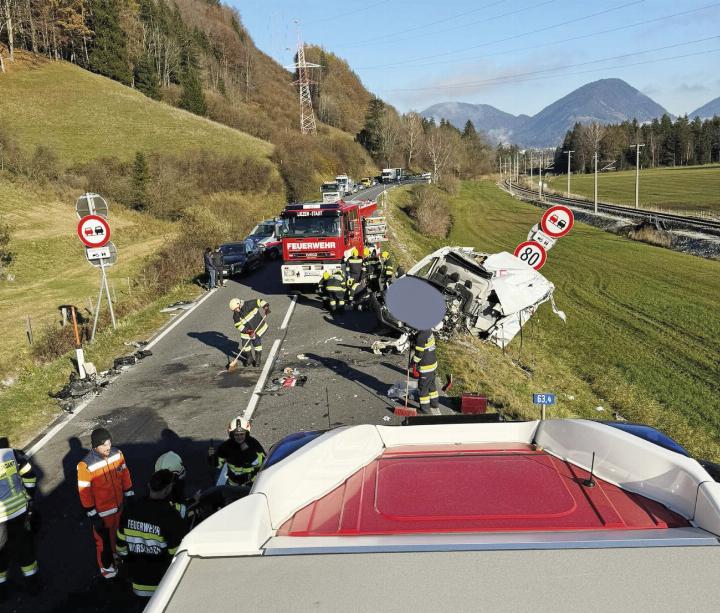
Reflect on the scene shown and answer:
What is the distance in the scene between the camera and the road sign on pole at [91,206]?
12203mm

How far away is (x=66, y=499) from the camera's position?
255 inches

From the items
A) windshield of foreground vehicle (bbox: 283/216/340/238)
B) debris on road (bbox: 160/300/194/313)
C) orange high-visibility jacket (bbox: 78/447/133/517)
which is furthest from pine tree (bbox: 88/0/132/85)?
orange high-visibility jacket (bbox: 78/447/133/517)

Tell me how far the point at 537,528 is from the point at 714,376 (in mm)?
12976

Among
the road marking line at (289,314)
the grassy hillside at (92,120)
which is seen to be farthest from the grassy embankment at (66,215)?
the road marking line at (289,314)

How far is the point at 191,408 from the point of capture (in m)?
8.87

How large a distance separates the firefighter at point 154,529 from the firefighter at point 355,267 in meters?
11.2

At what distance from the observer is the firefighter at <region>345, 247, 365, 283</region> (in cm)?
1495

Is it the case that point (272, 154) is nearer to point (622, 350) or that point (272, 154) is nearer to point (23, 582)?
point (622, 350)

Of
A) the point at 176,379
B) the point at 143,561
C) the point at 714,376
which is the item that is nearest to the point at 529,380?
the point at 714,376

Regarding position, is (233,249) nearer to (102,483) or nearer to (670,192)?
(102,483)

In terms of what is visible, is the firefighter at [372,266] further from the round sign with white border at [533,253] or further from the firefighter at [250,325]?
the round sign with white border at [533,253]

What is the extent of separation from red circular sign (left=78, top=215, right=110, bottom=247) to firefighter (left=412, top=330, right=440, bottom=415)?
25.5ft

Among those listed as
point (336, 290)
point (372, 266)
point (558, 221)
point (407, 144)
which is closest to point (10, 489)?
point (558, 221)

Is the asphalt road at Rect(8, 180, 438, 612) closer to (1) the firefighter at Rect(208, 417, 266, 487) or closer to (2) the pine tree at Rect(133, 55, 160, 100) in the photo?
(1) the firefighter at Rect(208, 417, 266, 487)
